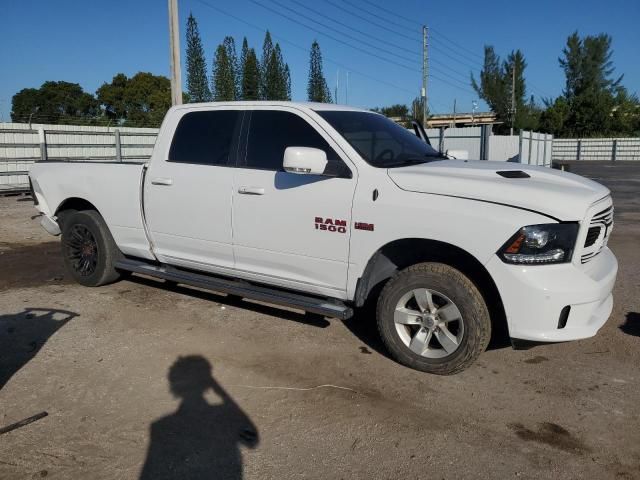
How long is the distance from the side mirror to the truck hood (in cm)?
52

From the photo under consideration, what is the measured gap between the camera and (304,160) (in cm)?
392

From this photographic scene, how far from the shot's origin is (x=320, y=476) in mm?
2828

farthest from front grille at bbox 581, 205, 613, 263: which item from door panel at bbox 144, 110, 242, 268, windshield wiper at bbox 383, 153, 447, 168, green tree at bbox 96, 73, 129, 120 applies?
green tree at bbox 96, 73, 129, 120

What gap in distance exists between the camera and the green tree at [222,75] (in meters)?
44.8

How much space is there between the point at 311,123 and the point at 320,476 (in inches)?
106

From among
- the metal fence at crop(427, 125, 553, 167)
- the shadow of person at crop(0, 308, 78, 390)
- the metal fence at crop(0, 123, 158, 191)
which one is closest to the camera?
the shadow of person at crop(0, 308, 78, 390)

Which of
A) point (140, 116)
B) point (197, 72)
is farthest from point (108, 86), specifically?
point (197, 72)

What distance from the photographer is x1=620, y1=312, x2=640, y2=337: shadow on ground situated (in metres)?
4.81

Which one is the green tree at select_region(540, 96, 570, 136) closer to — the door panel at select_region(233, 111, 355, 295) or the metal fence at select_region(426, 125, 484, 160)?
the metal fence at select_region(426, 125, 484, 160)

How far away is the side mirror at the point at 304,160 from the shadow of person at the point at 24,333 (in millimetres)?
2495

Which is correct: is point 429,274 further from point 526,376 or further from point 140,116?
point 140,116

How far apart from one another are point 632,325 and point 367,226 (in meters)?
2.76

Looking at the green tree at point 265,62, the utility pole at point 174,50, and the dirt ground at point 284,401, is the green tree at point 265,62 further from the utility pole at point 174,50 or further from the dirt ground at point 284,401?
the dirt ground at point 284,401

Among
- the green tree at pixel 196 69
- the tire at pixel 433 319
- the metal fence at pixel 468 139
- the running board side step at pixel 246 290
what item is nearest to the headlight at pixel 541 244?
the tire at pixel 433 319
